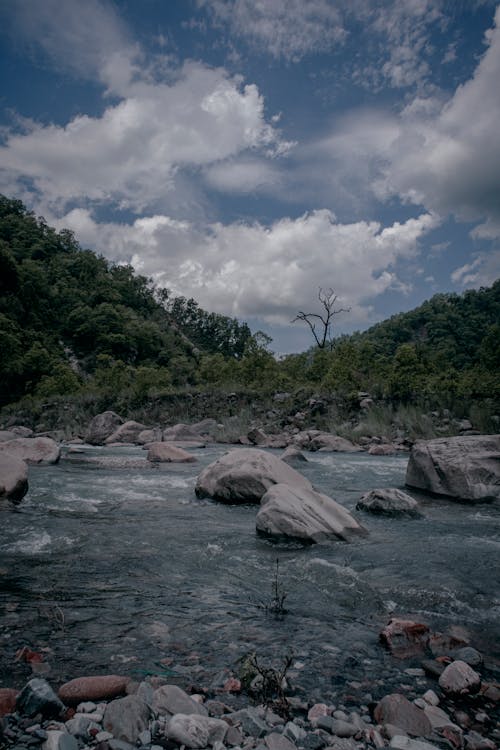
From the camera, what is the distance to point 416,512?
268 inches

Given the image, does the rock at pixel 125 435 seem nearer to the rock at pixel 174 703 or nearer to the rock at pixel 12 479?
the rock at pixel 12 479

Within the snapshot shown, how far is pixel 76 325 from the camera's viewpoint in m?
62.7

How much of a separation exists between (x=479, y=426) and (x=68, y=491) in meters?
15.0

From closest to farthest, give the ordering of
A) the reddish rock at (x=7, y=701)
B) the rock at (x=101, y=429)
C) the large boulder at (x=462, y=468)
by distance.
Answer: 1. the reddish rock at (x=7, y=701)
2. the large boulder at (x=462, y=468)
3. the rock at (x=101, y=429)

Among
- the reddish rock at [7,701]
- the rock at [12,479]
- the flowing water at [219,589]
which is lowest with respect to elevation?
the flowing water at [219,589]

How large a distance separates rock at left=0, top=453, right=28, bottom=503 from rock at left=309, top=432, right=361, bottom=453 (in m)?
11.8

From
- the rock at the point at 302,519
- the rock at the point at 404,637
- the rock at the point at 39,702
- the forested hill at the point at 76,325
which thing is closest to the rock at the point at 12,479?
the rock at the point at 302,519

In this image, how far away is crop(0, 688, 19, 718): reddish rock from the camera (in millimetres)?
2084

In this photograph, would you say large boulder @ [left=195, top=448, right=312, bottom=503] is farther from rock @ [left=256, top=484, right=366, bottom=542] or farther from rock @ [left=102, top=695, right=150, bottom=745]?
rock @ [left=102, top=695, right=150, bottom=745]

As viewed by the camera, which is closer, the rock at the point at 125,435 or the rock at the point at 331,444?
the rock at the point at 331,444

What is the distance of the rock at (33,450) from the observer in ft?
42.1

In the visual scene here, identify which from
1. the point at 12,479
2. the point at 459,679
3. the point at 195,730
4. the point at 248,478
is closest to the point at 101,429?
the point at 12,479

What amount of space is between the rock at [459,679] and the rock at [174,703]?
4.65 ft

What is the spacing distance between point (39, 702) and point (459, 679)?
7.64 feet
